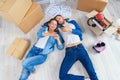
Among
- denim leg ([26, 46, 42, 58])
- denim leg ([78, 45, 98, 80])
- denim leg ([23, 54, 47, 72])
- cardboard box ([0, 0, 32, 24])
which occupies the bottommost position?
denim leg ([23, 54, 47, 72])

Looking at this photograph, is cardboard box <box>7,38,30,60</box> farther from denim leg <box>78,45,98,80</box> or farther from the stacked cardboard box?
denim leg <box>78,45,98,80</box>

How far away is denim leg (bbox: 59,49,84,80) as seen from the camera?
1454mm

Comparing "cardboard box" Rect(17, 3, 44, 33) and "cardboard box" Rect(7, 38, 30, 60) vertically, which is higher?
"cardboard box" Rect(17, 3, 44, 33)

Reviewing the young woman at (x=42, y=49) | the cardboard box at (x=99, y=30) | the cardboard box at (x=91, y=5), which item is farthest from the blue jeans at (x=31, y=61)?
the cardboard box at (x=91, y=5)

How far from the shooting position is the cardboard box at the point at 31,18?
1667 millimetres

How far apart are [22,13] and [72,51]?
673 millimetres

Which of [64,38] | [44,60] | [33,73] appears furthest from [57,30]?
[33,73]

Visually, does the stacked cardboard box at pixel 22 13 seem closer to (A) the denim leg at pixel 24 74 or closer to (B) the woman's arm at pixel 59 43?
(B) the woman's arm at pixel 59 43

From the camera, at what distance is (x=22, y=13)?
1.63 m

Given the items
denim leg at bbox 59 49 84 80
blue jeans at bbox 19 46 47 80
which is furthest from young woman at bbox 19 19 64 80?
denim leg at bbox 59 49 84 80

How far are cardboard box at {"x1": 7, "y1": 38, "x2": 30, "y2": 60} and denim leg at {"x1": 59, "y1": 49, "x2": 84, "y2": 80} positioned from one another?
1.50 feet

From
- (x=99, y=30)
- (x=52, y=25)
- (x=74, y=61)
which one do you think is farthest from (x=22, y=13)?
(x=99, y=30)

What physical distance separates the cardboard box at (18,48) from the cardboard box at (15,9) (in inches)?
8.5

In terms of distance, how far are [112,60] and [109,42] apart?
211mm
